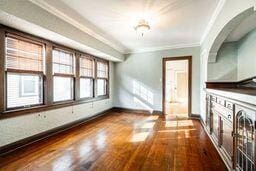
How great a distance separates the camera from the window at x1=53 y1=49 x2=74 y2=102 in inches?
156

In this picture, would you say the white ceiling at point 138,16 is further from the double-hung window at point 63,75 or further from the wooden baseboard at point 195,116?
the wooden baseboard at point 195,116

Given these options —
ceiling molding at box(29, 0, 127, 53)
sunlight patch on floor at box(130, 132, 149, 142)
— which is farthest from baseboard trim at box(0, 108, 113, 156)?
ceiling molding at box(29, 0, 127, 53)

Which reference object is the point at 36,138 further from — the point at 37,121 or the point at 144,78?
the point at 144,78

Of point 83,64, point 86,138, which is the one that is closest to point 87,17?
point 83,64

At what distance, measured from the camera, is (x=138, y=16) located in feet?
10.8

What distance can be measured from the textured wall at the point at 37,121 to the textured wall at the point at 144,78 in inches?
77.2

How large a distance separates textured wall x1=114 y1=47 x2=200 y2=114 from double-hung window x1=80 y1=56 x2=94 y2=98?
5.34 ft

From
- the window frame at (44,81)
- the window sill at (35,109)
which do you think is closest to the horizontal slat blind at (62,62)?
the window frame at (44,81)

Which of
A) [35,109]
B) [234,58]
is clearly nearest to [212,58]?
[234,58]

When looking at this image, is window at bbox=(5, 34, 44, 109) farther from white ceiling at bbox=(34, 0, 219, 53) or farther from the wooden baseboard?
the wooden baseboard

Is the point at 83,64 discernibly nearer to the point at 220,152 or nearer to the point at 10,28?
the point at 10,28

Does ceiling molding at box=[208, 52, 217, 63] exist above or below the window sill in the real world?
above

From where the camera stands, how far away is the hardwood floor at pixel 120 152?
231 centimetres

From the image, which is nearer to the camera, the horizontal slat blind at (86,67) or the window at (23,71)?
the window at (23,71)
